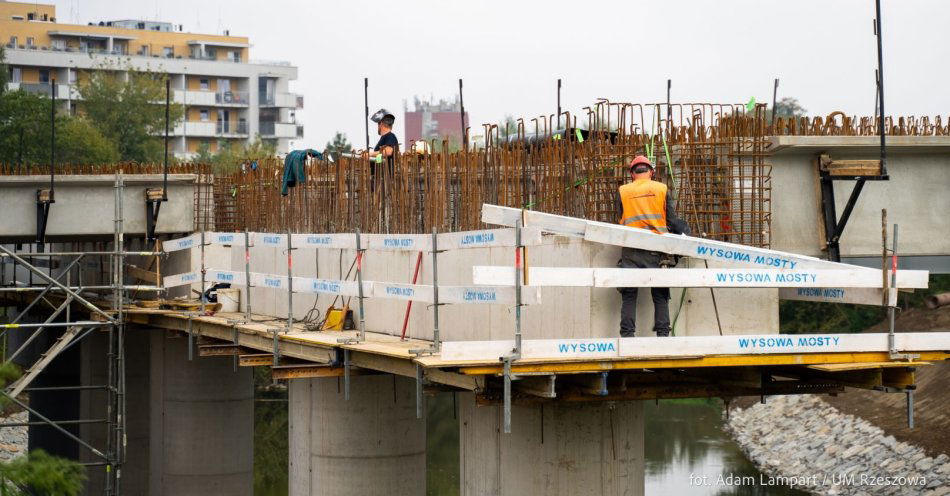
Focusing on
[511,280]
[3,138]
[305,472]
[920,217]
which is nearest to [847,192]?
[920,217]

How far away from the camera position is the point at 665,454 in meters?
40.6

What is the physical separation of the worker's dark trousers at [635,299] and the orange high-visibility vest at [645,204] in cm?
33

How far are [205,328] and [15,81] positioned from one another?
75.3 meters

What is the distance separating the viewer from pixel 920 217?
1778 cm

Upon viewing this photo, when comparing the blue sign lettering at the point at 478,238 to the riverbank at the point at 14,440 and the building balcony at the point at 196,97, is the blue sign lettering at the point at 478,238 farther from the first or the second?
the building balcony at the point at 196,97

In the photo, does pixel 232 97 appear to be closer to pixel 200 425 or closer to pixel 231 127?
pixel 231 127

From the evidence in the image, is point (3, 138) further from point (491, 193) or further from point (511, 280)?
point (511, 280)

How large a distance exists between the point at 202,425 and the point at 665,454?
16.1 meters

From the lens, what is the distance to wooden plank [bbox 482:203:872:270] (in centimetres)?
1326

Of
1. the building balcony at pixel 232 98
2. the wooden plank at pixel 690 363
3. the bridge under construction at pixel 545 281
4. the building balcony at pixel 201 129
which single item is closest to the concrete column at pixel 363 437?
the bridge under construction at pixel 545 281

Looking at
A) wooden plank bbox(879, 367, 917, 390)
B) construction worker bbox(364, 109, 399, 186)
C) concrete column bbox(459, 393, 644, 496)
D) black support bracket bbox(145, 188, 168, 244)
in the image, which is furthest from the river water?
wooden plank bbox(879, 367, 917, 390)

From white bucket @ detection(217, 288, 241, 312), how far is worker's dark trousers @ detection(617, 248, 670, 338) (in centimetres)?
1231

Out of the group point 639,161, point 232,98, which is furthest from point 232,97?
point 639,161

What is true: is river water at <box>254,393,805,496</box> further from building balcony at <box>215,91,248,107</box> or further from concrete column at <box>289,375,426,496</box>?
building balcony at <box>215,91,248,107</box>
